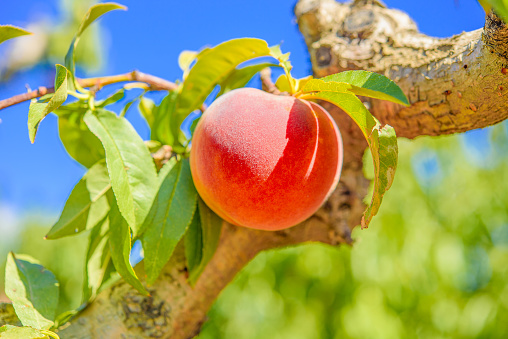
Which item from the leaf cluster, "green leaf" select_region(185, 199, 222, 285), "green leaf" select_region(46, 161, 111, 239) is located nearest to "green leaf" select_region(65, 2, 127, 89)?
the leaf cluster

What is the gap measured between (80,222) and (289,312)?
2.16 meters

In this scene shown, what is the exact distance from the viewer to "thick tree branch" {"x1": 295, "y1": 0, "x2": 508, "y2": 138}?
1.71 ft

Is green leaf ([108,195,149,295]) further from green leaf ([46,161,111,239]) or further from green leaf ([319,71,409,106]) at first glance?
green leaf ([319,71,409,106])

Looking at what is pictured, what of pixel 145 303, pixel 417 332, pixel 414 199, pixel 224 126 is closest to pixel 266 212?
pixel 224 126

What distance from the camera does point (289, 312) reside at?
100.0 inches

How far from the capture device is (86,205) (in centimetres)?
58

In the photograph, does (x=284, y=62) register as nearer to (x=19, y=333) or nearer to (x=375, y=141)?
(x=375, y=141)

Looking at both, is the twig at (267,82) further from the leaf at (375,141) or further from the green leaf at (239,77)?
the leaf at (375,141)

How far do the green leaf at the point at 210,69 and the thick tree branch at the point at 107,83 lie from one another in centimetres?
4

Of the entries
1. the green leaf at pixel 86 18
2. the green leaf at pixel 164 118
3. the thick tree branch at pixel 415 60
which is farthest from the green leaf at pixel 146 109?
the thick tree branch at pixel 415 60

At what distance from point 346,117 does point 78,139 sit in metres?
0.43

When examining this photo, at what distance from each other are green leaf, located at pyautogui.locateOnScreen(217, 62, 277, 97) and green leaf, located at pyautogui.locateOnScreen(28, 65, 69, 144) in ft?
0.84

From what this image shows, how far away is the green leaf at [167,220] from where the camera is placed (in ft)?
1.67

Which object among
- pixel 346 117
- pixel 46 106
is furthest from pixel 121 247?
pixel 346 117
